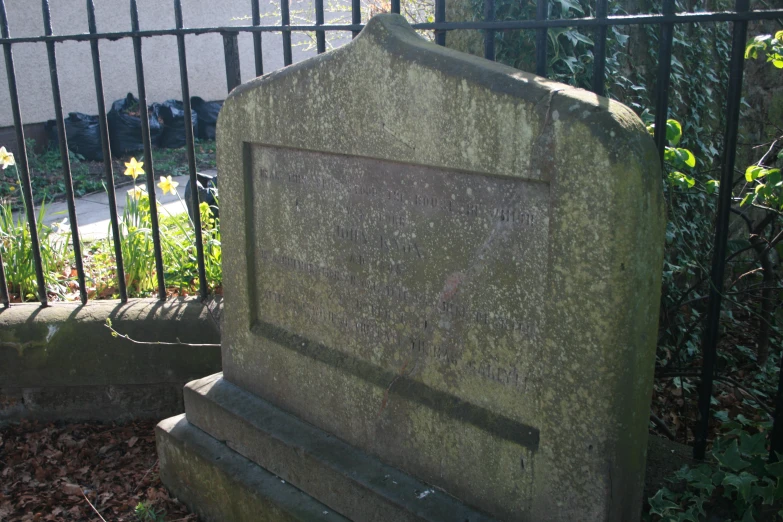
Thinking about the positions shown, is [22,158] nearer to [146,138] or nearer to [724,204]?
Answer: [146,138]

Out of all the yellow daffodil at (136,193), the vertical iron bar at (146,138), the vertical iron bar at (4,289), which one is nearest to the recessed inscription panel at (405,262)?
the vertical iron bar at (146,138)

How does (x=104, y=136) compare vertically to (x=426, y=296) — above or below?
above

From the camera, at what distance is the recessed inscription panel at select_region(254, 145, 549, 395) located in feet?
6.57

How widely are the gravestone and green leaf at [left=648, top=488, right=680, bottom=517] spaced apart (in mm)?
138

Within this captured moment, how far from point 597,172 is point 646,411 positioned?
65 cm

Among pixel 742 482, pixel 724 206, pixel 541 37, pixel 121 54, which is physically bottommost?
pixel 742 482

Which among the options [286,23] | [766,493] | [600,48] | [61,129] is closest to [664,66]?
[600,48]

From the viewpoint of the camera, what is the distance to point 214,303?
3.79 meters

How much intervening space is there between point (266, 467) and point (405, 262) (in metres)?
1.07

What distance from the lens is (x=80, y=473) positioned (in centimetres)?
348

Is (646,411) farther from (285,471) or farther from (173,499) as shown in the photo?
(173,499)

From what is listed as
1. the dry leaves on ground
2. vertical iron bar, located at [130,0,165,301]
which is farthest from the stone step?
vertical iron bar, located at [130,0,165,301]

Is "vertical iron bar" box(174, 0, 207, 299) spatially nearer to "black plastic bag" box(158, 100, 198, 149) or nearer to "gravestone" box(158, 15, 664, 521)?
"gravestone" box(158, 15, 664, 521)

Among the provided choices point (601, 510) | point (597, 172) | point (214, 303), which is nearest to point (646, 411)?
point (601, 510)
